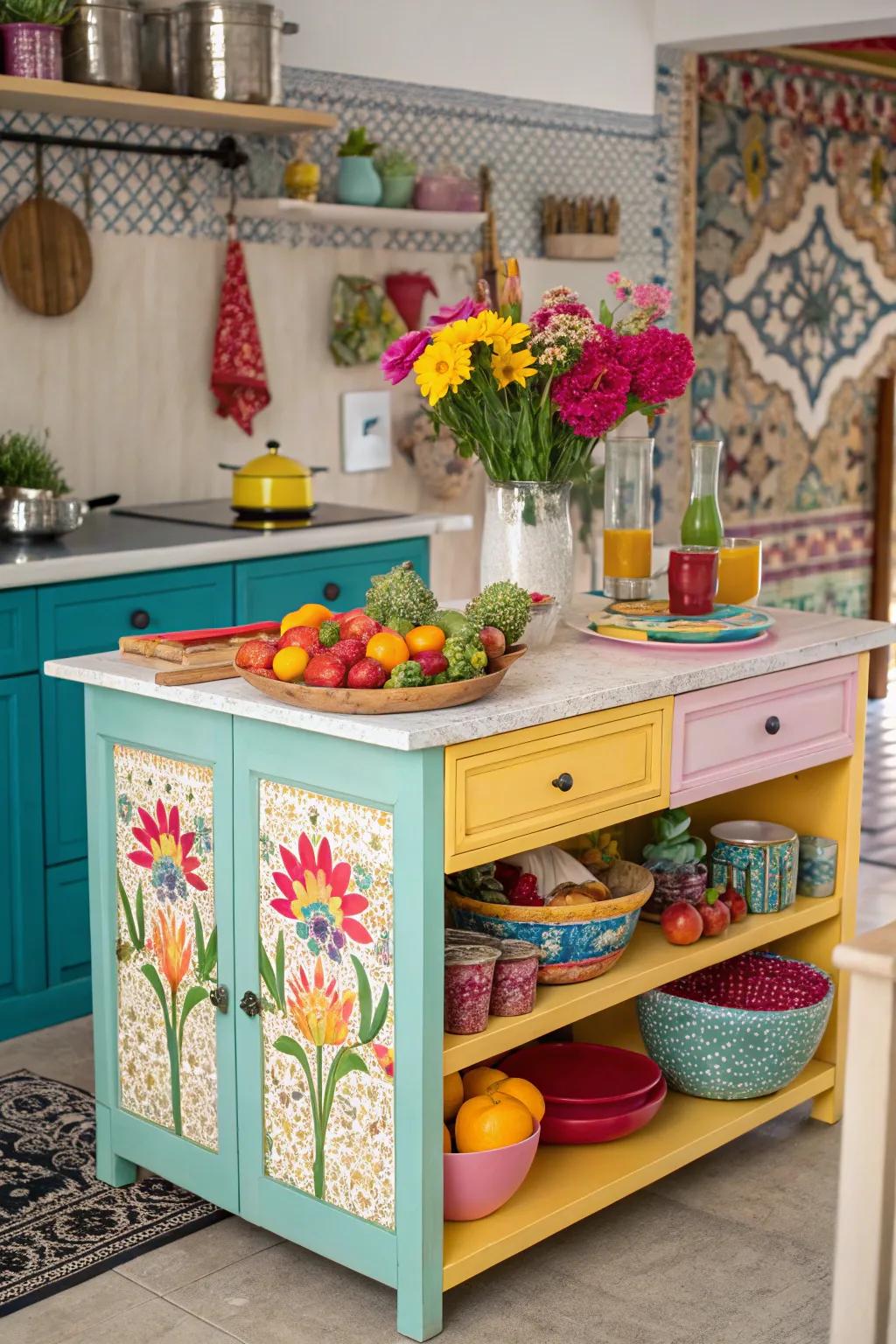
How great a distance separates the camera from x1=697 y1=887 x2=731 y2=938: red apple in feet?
9.41

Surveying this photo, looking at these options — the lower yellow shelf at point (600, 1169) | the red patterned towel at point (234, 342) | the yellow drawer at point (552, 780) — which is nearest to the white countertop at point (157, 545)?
the red patterned towel at point (234, 342)

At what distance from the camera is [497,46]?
5.25 m

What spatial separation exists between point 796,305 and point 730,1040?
4.74m

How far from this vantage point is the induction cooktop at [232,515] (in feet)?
13.3

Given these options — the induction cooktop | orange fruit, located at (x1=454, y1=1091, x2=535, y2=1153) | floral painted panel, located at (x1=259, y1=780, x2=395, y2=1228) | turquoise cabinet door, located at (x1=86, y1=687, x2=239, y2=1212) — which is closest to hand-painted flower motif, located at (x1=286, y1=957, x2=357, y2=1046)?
floral painted panel, located at (x1=259, y1=780, x2=395, y2=1228)

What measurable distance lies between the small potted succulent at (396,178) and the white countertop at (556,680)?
2145mm

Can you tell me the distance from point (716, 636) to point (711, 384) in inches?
155

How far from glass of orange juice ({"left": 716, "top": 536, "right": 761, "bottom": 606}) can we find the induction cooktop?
1255mm

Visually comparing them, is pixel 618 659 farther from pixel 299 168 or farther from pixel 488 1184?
pixel 299 168

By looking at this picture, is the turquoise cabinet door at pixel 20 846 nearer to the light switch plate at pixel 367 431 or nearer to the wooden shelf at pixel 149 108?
the wooden shelf at pixel 149 108

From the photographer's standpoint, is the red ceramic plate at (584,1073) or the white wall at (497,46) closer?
the red ceramic plate at (584,1073)

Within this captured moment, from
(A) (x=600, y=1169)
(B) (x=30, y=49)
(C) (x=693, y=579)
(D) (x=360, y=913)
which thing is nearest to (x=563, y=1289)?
(A) (x=600, y=1169)

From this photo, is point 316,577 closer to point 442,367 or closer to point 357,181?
point 357,181

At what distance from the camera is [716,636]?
2.79 meters
